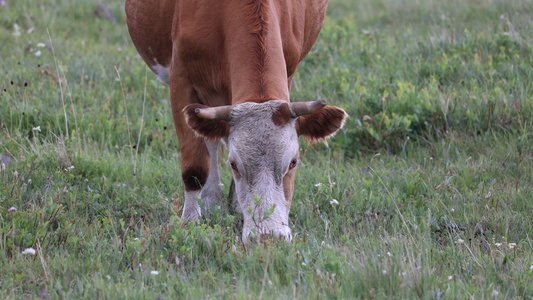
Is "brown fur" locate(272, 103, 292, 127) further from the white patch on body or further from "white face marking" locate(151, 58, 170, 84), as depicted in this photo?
"white face marking" locate(151, 58, 170, 84)

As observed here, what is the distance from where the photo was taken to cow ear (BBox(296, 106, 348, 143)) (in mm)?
4164

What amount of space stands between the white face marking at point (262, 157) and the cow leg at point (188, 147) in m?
0.99

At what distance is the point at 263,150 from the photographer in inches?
154

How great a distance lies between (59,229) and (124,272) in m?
0.69

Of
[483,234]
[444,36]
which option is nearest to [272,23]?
[483,234]

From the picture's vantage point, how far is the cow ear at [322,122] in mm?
4164

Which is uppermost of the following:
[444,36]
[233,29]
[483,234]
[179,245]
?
[233,29]

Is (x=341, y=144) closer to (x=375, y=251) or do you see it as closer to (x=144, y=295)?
(x=375, y=251)

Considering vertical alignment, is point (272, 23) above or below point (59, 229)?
above

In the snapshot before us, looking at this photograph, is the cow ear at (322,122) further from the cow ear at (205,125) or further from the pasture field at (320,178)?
the pasture field at (320,178)

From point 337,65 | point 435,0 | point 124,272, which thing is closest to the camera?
point 124,272

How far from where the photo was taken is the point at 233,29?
4.38 m

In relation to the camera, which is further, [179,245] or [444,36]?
[444,36]

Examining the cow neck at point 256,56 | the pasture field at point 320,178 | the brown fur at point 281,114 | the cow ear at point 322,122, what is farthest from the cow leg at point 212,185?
the brown fur at point 281,114
